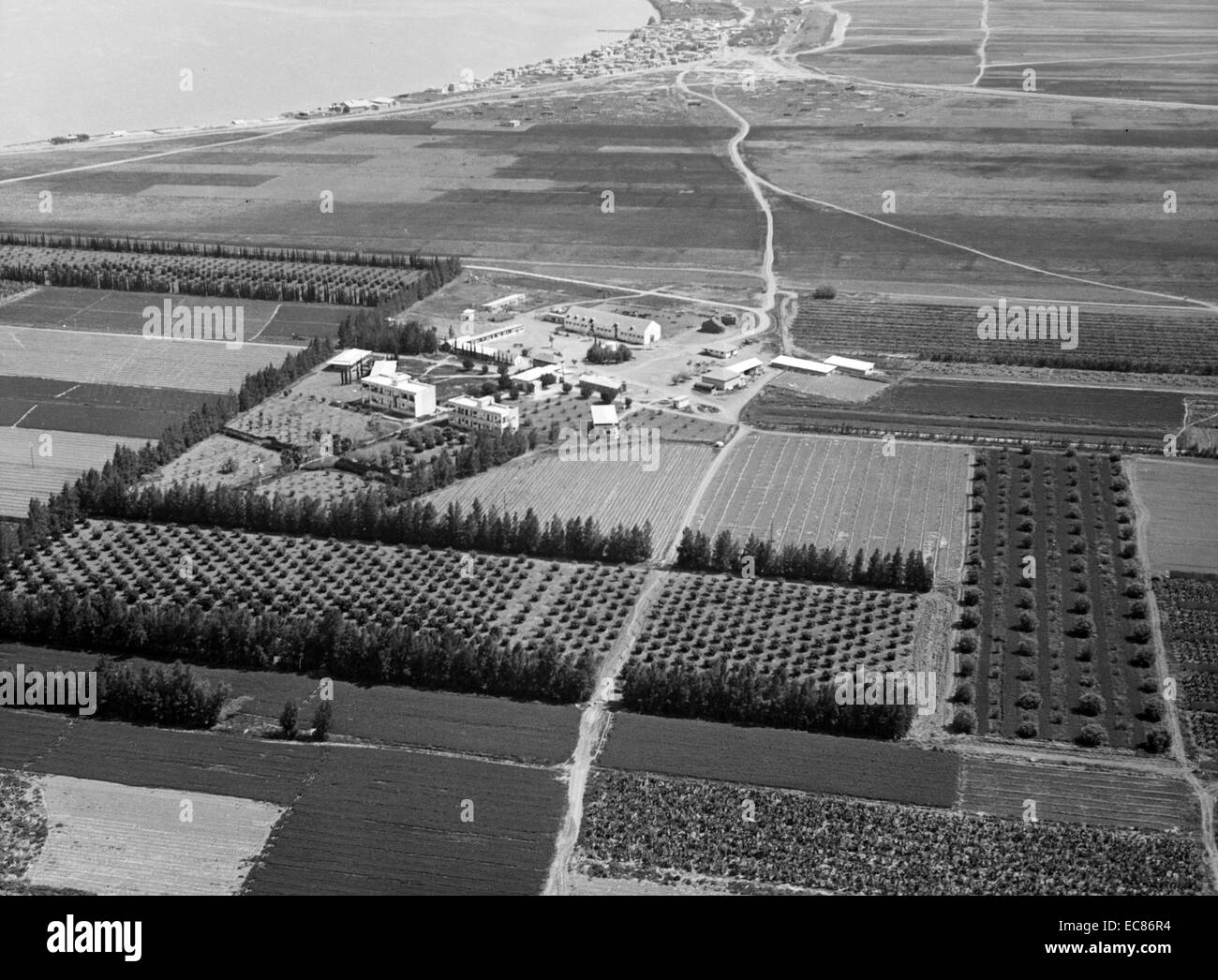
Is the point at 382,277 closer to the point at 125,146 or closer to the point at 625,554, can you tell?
Result: the point at 625,554

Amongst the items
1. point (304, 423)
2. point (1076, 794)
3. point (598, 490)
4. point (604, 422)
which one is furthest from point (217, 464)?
point (1076, 794)

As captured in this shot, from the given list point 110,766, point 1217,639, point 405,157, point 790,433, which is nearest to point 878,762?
point 1217,639

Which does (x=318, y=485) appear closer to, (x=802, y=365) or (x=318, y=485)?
(x=318, y=485)

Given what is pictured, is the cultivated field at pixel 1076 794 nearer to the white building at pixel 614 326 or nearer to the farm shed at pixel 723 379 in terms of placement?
the farm shed at pixel 723 379

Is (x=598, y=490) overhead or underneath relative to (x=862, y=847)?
overhead

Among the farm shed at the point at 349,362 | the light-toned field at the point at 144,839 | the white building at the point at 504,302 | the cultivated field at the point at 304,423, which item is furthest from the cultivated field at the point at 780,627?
the white building at the point at 504,302

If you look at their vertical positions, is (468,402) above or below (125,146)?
below
